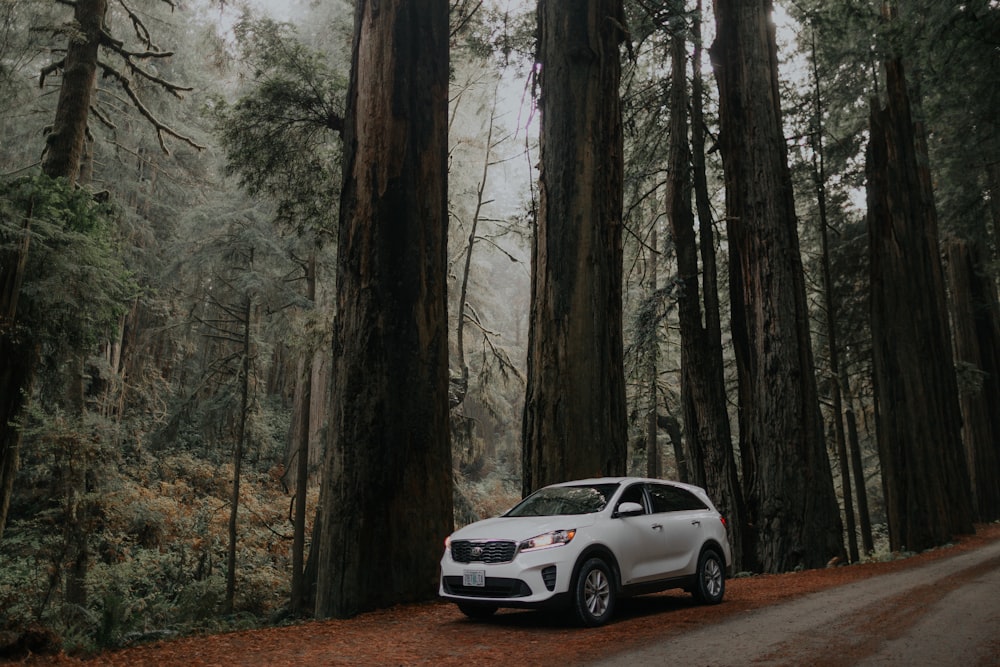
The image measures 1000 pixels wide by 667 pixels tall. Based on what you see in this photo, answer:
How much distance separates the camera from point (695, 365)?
16.7m

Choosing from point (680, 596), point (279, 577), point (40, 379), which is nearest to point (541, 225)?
point (680, 596)

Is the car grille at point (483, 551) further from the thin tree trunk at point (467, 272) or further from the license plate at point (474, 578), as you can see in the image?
the thin tree trunk at point (467, 272)

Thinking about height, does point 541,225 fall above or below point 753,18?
below

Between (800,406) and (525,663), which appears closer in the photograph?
(525,663)

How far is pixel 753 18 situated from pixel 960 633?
1263cm

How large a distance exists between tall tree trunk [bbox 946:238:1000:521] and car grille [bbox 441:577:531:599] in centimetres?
2384

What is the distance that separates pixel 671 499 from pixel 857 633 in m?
2.90

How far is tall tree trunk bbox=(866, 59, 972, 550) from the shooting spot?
18.0 m

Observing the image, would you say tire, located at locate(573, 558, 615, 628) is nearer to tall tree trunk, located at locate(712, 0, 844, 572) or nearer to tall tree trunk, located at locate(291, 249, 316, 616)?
tall tree trunk, located at locate(712, 0, 844, 572)

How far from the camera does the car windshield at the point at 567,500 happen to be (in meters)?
8.59

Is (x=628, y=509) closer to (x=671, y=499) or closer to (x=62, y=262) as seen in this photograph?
(x=671, y=499)

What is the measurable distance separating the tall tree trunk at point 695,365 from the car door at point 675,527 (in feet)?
21.5

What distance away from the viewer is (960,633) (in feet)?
22.8

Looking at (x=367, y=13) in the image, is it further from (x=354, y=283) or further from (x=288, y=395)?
(x=288, y=395)
